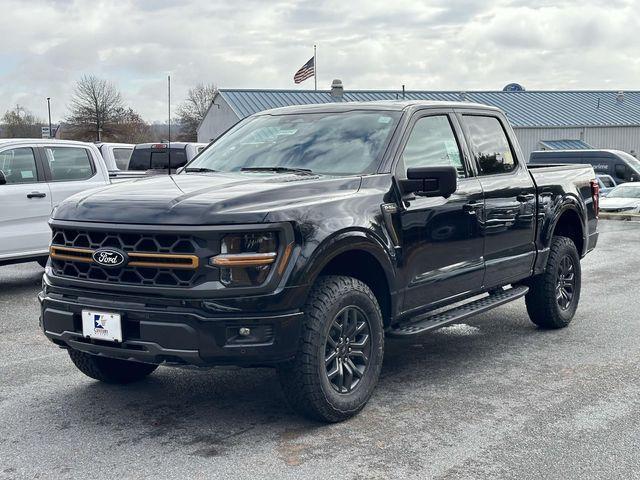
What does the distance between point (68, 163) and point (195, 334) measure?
6.87m

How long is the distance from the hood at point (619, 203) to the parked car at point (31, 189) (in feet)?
50.9

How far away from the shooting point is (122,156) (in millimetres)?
18844

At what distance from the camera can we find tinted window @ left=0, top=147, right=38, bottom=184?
959cm


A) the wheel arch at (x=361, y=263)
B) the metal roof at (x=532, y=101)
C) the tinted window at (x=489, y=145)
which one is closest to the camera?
the wheel arch at (x=361, y=263)

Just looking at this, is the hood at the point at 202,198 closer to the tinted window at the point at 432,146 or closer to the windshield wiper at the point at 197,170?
the windshield wiper at the point at 197,170

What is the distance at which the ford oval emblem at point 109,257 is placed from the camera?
4309 mm

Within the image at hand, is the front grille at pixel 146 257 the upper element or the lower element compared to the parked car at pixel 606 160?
upper

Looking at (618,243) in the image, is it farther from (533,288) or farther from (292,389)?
(292,389)

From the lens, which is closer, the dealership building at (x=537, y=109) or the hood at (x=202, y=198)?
the hood at (x=202, y=198)

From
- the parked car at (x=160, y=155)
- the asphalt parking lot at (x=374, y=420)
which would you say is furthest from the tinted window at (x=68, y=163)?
the parked car at (x=160, y=155)

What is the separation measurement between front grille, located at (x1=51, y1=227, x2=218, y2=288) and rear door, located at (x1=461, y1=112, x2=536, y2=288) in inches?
101

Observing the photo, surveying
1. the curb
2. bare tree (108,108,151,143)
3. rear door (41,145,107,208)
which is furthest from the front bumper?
bare tree (108,108,151,143)

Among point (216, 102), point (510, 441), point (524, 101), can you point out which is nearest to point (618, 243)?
point (510, 441)

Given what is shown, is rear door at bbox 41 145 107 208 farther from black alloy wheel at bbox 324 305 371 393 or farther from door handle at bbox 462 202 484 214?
black alloy wheel at bbox 324 305 371 393
